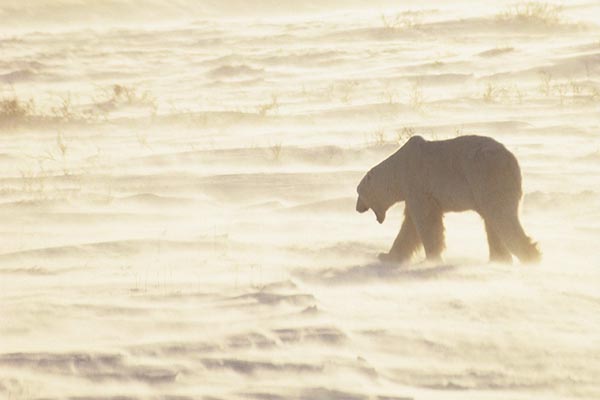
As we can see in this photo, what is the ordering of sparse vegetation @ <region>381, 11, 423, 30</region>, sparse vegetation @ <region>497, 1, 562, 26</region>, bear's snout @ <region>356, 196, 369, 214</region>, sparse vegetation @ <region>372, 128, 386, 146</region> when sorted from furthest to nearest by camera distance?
1. sparse vegetation @ <region>381, 11, 423, 30</region>
2. sparse vegetation @ <region>497, 1, 562, 26</region>
3. sparse vegetation @ <region>372, 128, 386, 146</region>
4. bear's snout @ <region>356, 196, 369, 214</region>

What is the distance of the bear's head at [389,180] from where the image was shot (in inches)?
277

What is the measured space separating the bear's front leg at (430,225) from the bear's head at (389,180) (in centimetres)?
22

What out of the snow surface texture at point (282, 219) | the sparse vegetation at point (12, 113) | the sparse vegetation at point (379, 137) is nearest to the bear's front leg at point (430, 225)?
the snow surface texture at point (282, 219)

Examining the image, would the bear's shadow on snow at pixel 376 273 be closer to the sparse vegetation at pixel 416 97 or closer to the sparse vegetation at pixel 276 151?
the sparse vegetation at pixel 276 151

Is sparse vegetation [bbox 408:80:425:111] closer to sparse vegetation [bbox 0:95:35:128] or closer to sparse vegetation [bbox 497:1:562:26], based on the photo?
sparse vegetation [bbox 0:95:35:128]

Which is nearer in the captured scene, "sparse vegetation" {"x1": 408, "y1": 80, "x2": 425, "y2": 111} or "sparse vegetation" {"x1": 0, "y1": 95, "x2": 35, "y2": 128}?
"sparse vegetation" {"x1": 408, "y1": 80, "x2": 425, "y2": 111}

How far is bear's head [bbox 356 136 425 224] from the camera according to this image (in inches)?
277

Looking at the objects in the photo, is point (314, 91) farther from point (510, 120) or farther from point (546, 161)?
point (546, 161)

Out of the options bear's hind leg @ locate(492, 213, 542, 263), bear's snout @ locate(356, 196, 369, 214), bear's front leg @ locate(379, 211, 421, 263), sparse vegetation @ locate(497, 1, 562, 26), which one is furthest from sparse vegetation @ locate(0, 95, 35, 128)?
sparse vegetation @ locate(497, 1, 562, 26)

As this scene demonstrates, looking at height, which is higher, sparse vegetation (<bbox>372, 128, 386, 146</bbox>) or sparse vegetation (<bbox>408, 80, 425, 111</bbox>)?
sparse vegetation (<bbox>408, 80, 425, 111</bbox>)

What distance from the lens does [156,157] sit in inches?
413

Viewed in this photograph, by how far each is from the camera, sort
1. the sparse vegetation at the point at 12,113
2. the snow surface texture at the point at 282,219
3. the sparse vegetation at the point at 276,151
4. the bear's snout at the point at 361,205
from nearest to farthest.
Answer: the snow surface texture at the point at 282,219 → the bear's snout at the point at 361,205 → the sparse vegetation at the point at 276,151 → the sparse vegetation at the point at 12,113

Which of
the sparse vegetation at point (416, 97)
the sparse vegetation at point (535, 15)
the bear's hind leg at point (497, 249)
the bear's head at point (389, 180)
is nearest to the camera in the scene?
the bear's hind leg at point (497, 249)

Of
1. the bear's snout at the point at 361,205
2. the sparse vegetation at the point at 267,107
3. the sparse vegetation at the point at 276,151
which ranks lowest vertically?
the bear's snout at the point at 361,205
